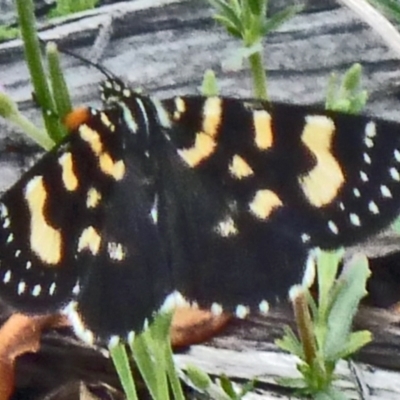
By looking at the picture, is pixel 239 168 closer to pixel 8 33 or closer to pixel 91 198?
pixel 91 198

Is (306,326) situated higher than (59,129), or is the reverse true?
(59,129)

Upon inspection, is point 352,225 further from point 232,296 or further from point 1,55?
point 1,55

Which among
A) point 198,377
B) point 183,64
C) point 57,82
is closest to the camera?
point 57,82

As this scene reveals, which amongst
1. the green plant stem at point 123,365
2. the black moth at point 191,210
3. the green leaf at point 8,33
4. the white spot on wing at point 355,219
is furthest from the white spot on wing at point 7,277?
the green leaf at point 8,33

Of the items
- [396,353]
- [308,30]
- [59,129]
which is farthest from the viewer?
[308,30]

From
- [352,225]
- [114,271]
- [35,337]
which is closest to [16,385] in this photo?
[35,337]

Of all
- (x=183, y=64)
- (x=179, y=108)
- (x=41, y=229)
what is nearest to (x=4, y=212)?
(x=41, y=229)
